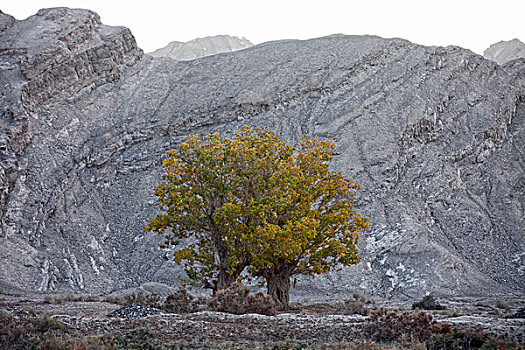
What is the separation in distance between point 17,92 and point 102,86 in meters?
8.29

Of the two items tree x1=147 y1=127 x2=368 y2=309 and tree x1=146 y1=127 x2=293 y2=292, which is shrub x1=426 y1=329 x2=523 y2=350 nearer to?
tree x1=147 y1=127 x2=368 y2=309

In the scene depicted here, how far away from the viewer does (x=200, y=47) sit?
398 ft

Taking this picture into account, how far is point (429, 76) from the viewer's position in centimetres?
4244

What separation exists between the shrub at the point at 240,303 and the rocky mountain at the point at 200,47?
103m

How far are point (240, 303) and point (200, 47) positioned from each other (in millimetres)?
110472

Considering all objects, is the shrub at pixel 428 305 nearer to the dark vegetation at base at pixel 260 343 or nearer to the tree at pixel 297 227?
the tree at pixel 297 227

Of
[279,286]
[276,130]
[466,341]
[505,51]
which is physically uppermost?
[505,51]

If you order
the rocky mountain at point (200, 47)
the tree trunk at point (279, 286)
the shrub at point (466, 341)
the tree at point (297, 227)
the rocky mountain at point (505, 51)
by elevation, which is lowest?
Answer: the shrub at point (466, 341)

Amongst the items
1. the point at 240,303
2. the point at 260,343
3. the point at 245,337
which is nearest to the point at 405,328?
the point at 260,343

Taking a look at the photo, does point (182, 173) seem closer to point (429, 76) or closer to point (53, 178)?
point (53, 178)

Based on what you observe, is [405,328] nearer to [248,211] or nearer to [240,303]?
[240,303]

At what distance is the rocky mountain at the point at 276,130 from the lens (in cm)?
3012

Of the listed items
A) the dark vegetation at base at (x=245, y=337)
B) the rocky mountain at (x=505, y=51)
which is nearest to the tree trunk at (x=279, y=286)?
the dark vegetation at base at (x=245, y=337)

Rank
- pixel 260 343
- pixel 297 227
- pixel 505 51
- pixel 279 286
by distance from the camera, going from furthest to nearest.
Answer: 1. pixel 505 51
2. pixel 279 286
3. pixel 297 227
4. pixel 260 343
